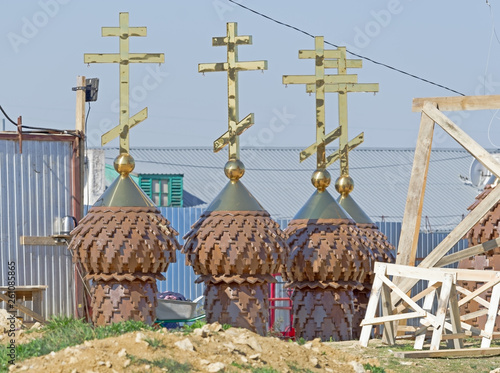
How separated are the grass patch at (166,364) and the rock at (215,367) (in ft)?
0.57

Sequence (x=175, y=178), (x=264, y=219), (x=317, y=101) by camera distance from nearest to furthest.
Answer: (x=264, y=219) → (x=317, y=101) → (x=175, y=178)

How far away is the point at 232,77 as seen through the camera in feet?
48.7

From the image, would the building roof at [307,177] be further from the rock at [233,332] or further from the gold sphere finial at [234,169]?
the rock at [233,332]

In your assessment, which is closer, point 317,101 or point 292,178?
point 317,101

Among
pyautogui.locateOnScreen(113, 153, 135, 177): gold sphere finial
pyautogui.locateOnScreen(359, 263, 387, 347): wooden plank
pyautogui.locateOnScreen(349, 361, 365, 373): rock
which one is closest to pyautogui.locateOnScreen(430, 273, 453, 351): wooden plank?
pyautogui.locateOnScreen(359, 263, 387, 347): wooden plank

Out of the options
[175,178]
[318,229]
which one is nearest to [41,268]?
[318,229]

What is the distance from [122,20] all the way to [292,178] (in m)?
20.3

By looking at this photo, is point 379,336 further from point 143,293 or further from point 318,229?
point 143,293

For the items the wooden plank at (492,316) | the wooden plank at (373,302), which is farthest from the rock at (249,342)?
the wooden plank at (492,316)

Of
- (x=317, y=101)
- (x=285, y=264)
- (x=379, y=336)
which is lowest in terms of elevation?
(x=379, y=336)

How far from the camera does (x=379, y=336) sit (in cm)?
1642

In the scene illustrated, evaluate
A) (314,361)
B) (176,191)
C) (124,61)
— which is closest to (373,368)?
(314,361)

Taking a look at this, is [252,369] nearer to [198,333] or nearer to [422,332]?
[198,333]

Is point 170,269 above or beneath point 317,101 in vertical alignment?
beneath
